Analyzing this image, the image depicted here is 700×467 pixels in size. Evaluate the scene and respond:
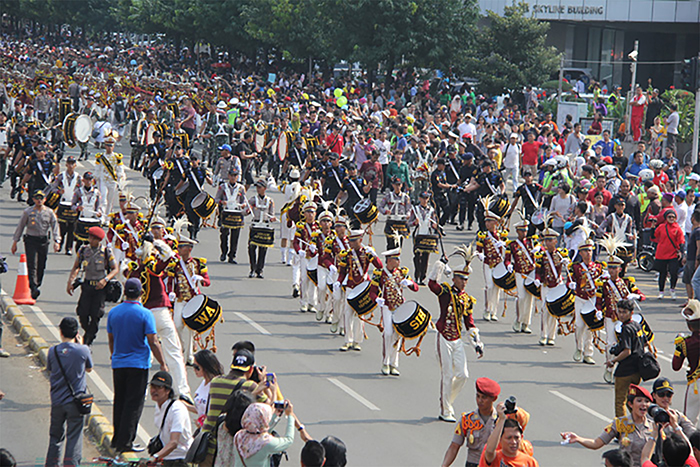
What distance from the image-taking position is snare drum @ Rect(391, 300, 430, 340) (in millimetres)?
14625

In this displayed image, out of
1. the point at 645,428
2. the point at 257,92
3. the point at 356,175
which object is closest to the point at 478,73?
the point at 257,92

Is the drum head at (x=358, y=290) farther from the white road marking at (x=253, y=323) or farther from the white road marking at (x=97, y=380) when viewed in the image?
the white road marking at (x=97, y=380)

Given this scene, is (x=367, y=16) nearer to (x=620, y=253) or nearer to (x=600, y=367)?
(x=620, y=253)

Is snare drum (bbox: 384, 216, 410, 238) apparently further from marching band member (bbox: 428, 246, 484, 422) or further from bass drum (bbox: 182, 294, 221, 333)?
marching band member (bbox: 428, 246, 484, 422)

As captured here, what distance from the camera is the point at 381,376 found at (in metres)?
15.3

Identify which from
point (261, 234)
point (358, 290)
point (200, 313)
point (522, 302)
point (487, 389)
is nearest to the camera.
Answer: point (487, 389)

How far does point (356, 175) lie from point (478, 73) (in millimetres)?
18749

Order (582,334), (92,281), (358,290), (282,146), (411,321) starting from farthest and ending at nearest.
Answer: (282,146) → (582,334) → (358,290) → (92,281) → (411,321)

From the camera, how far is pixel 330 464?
8.35 meters

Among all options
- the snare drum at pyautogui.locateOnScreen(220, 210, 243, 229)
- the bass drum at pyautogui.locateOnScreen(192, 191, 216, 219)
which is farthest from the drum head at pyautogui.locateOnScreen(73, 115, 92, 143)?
the snare drum at pyautogui.locateOnScreen(220, 210, 243, 229)

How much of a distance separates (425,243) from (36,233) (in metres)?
6.93

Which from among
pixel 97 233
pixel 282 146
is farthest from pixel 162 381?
pixel 282 146

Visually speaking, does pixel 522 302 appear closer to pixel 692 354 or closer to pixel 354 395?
pixel 354 395

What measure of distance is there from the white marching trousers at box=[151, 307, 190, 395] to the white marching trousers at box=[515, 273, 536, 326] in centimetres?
645
